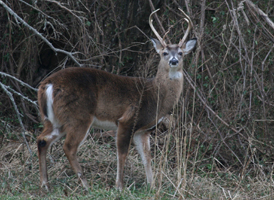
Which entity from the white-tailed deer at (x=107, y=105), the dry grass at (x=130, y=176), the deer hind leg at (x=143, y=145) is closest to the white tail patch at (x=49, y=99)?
the white-tailed deer at (x=107, y=105)

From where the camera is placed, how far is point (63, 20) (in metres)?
7.83

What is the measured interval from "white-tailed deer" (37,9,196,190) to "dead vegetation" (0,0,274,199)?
250 millimetres

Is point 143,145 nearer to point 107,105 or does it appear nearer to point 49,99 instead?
point 107,105

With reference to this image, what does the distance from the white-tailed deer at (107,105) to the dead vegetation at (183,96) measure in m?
0.25

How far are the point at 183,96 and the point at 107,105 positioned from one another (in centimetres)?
184

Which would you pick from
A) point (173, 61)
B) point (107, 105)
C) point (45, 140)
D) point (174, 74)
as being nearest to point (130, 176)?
point (107, 105)

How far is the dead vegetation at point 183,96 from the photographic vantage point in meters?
5.47

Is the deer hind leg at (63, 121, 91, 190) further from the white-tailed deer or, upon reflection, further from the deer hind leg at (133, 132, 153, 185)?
the deer hind leg at (133, 132, 153, 185)

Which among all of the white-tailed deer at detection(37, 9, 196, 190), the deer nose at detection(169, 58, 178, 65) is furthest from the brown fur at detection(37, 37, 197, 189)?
the deer nose at detection(169, 58, 178, 65)

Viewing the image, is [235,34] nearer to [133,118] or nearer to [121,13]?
[121,13]

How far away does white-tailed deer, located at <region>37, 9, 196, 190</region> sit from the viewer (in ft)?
17.2

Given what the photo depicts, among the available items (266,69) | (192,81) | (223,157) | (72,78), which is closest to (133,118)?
(72,78)

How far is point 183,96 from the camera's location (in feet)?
23.0

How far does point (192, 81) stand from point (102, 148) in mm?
1655
